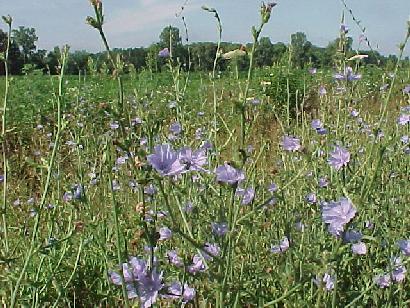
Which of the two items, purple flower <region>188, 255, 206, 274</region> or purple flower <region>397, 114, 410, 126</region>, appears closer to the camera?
purple flower <region>188, 255, 206, 274</region>

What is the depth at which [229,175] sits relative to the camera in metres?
1.20

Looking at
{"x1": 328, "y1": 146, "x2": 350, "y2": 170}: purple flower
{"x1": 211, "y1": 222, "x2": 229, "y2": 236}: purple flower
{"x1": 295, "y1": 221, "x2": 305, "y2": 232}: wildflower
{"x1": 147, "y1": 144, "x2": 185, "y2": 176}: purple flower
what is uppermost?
{"x1": 147, "y1": 144, "x2": 185, "y2": 176}: purple flower

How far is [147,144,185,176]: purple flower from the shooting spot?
42.2 inches

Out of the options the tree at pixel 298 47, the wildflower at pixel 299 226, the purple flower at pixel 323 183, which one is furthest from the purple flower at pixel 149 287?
the tree at pixel 298 47

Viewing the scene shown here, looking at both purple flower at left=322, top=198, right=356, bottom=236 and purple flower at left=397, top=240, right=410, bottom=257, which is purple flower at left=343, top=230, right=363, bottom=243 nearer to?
purple flower at left=322, top=198, right=356, bottom=236

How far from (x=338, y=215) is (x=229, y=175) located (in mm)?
259

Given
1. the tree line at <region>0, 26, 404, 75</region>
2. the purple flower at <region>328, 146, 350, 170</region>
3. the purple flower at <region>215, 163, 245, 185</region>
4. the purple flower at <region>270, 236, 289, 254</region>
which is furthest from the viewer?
the tree line at <region>0, 26, 404, 75</region>

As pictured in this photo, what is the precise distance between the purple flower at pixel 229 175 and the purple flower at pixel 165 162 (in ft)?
0.33

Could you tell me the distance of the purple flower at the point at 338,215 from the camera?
3.98ft

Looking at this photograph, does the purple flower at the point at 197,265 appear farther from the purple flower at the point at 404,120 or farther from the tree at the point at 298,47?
the purple flower at the point at 404,120

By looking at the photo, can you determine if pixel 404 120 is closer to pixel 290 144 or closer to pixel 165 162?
pixel 290 144

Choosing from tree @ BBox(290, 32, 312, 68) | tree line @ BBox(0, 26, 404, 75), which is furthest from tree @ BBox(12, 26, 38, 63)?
tree @ BBox(290, 32, 312, 68)

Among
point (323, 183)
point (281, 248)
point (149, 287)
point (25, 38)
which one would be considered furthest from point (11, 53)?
point (149, 287)

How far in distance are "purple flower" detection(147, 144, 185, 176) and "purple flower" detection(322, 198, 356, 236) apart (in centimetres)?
35
